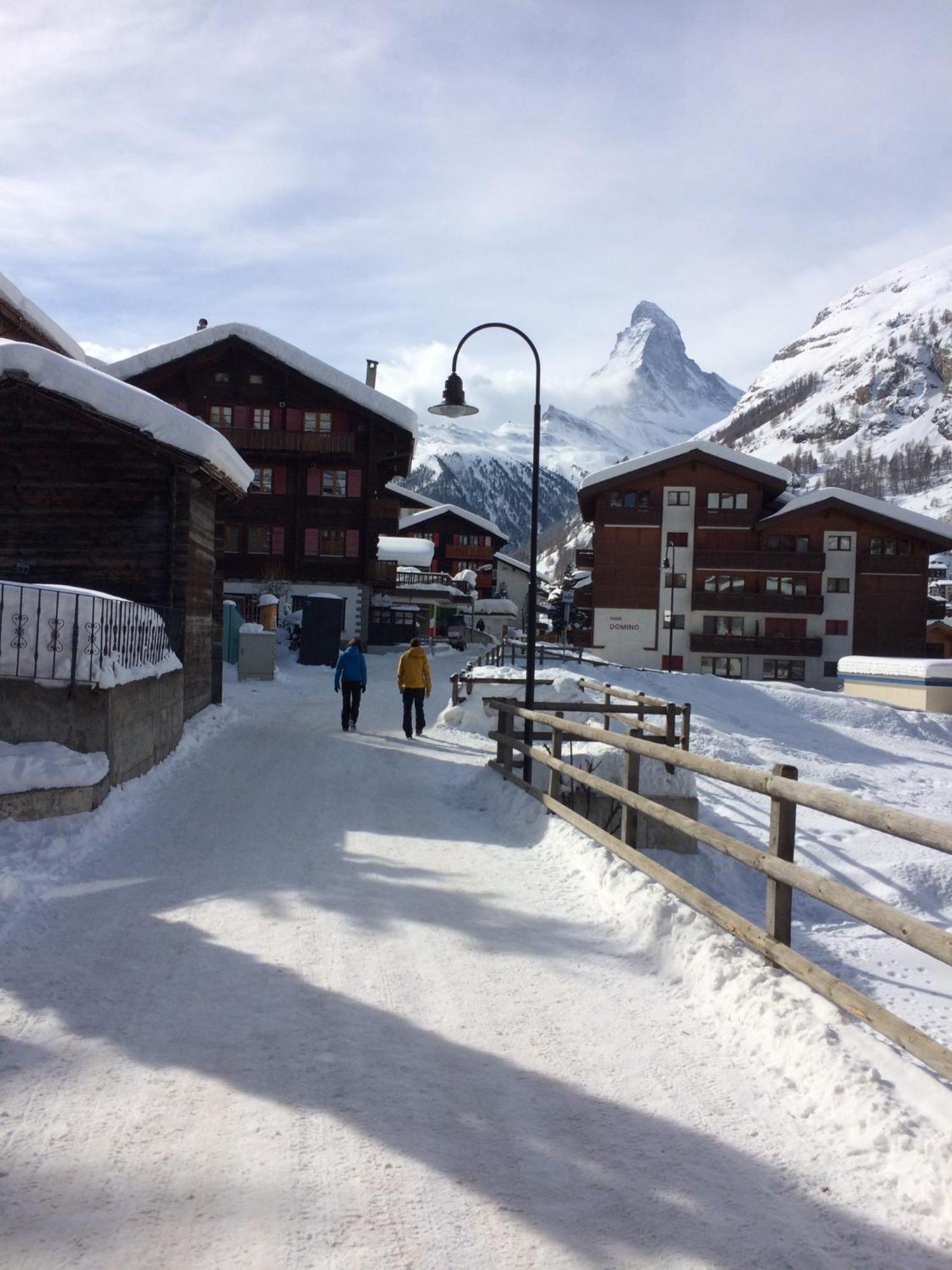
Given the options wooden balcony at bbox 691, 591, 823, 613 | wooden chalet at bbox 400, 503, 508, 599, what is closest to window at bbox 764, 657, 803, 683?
wooden balcony at bbox 691, 591, 823, 613

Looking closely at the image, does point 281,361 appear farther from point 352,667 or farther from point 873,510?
point 873,510

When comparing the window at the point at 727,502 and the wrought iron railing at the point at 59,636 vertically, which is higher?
the window at the point at 727,502

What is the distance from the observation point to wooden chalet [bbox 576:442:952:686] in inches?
1882

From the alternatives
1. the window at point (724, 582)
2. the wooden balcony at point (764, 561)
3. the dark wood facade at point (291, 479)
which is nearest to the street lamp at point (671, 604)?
the wooden balcony at point (764, 561)

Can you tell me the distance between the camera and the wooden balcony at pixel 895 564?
47.7m

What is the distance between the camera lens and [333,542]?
40.9 meters

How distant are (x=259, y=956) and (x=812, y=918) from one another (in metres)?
7.43

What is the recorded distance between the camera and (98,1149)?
341 centimetres

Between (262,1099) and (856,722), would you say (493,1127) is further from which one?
(856,722)

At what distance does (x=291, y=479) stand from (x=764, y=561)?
23149mm

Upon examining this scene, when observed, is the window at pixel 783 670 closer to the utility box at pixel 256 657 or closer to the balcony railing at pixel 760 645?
the balcony railing at pixel 760 645

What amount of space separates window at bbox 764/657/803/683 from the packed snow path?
43.7 m

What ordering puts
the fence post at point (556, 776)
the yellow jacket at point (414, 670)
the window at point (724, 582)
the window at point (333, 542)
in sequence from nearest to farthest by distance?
the fence post at point (556, 776), the yellow jacket at point (414, 670), the window at point (333, 542), the window at point (724, 582)

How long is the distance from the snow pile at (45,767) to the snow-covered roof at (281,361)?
103 ft
